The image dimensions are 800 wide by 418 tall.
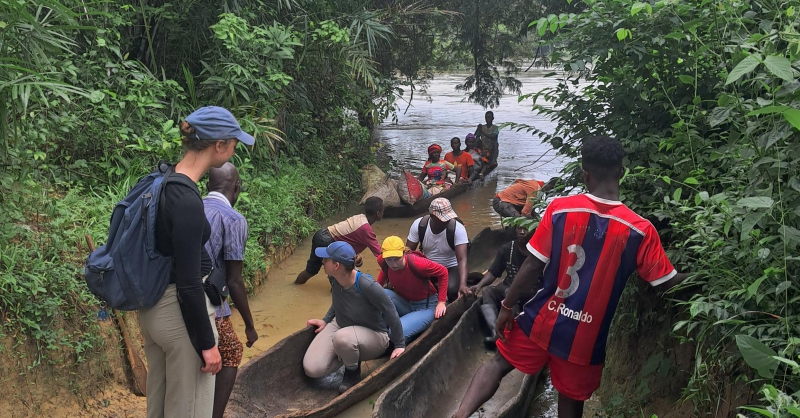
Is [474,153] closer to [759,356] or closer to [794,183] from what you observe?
[794,183]

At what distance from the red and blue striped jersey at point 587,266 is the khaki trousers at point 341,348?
1764mm

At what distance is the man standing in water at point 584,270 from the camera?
2.95 m

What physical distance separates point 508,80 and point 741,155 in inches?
428

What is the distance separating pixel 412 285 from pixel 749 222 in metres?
3.11

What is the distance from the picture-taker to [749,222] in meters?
2.43

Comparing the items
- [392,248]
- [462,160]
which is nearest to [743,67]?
[392,248]

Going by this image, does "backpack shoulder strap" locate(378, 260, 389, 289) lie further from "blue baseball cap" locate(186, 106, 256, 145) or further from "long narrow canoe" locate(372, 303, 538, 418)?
"blue baseball cap" locate(186, 106, 256, 145)

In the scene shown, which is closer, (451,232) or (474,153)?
(451,232)

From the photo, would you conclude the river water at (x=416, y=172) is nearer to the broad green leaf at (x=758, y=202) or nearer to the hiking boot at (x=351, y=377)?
the hiking boot at (x=351, y=377)

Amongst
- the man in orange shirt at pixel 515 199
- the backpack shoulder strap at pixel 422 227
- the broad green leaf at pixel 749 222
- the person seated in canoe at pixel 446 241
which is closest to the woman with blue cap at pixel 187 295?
the broad green leaf at pixel 749 222

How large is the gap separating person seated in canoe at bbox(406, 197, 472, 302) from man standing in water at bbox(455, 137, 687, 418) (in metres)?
2.33

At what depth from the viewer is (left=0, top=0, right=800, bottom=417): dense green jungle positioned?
2568 mm

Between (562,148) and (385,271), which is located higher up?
(562,148)

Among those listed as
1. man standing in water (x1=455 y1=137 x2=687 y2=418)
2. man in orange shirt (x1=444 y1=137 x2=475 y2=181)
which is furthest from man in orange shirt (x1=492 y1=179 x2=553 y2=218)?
man in orange shirt (x1=444 y1=137 x2=475 y2=181)
